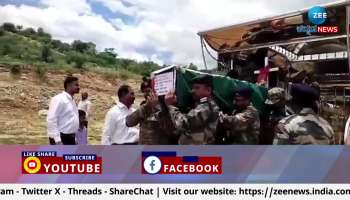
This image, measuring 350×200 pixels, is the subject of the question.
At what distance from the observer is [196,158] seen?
3.31 metres

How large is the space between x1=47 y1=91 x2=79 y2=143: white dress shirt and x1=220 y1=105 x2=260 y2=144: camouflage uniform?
38.5 inches

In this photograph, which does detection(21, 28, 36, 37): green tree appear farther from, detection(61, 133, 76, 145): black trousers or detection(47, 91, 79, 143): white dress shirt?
detection(61, 133, 76, 145): black trousers

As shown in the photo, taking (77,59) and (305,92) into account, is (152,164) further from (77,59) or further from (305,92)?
(305,92)

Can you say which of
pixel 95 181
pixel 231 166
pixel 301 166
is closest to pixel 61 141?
pixel 95 181

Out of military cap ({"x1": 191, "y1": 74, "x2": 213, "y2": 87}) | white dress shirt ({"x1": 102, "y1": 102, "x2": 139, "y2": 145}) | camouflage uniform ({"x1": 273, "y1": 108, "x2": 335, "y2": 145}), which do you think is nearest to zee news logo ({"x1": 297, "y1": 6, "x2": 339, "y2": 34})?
camouflage uniform ({"x1": 273, "y1": 108, "x2": 335, "y2": 145})

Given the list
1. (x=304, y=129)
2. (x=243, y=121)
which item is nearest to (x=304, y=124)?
(x=304, y=129)

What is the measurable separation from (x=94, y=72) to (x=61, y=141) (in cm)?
49

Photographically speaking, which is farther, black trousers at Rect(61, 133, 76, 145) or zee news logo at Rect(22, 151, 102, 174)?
black trousers at Rect(61, 133, 76, 145)

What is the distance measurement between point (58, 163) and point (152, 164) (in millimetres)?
559

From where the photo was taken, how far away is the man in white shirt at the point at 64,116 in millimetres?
3334

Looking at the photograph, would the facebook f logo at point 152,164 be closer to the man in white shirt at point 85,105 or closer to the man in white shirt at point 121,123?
the man in white shirt at point 121,123

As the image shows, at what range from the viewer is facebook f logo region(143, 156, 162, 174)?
10.8 ft

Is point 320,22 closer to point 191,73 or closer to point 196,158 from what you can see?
point 191,73

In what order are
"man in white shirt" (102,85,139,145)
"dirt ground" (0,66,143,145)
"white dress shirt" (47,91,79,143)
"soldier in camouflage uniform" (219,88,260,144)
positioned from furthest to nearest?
"man in white shirt" (102,85,139,145) → "white dress shirt" (47,91,79,143) → "soldier in camouflage uniform" (219,88,260,144) → "dirt ground" (0,66,143,145)
